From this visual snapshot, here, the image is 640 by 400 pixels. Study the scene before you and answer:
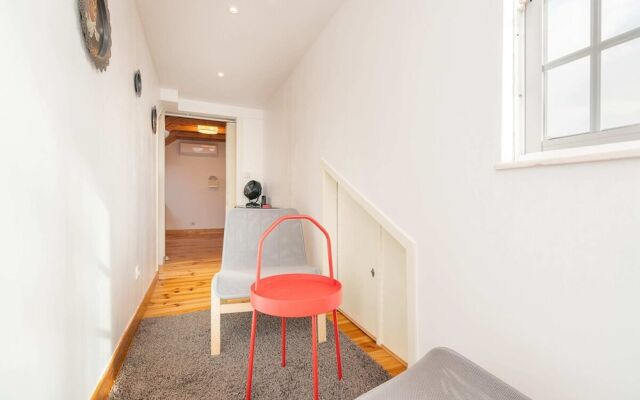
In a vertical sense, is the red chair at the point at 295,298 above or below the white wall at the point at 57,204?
below

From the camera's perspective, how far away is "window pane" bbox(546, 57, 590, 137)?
0.87m

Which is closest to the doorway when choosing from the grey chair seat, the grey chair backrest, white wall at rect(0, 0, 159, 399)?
the grey chair backrest

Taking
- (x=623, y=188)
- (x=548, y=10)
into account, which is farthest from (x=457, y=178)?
(x=548, y=10)

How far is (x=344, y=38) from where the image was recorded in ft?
6.79

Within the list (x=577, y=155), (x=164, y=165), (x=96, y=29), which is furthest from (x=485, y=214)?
(x=164, y=165)

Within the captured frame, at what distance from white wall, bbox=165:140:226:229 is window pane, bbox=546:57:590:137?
7.19 m

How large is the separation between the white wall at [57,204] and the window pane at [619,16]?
4.83ft

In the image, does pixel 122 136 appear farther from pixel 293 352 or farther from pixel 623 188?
pixel 623 188

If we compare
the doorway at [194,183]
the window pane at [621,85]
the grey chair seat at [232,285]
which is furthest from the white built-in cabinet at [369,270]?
the doorway at [194,183]

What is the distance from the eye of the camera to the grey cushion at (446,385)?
2.39 feet

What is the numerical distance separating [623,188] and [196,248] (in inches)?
211

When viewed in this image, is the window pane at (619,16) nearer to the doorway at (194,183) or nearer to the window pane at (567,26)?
the window pane at (567,26)

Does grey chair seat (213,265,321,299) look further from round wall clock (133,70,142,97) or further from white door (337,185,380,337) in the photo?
round wall clock (133,70,142,97)

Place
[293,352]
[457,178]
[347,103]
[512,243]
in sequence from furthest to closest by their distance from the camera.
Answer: [347,103], [293,352], [457,178], [512,243]
